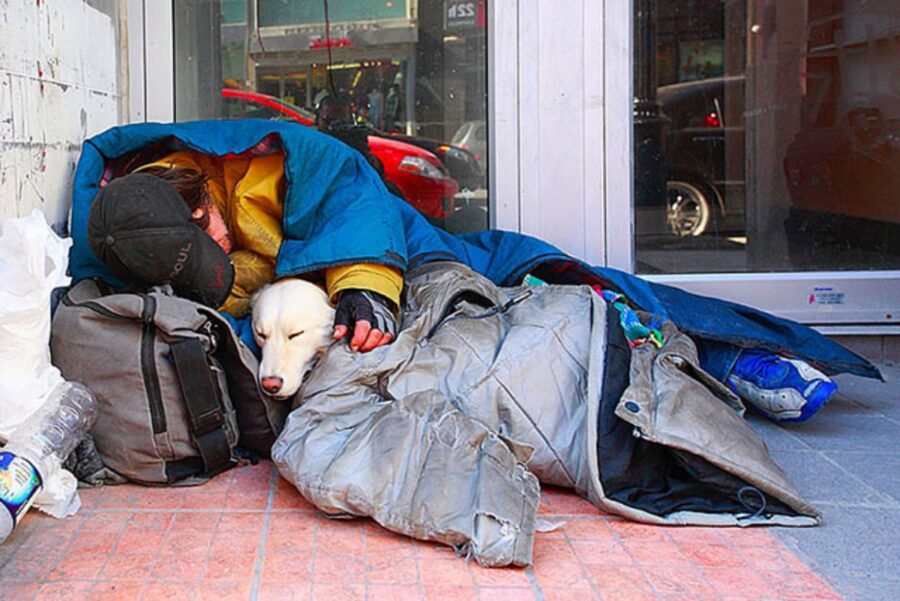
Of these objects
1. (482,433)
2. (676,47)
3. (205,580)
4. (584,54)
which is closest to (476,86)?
(584,54)

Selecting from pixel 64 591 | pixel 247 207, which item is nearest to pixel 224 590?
pixel 64 591

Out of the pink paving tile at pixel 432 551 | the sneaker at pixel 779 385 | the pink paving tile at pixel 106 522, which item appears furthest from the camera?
the sneaker at pixel 779 385

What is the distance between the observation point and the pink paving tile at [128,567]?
2295 mm

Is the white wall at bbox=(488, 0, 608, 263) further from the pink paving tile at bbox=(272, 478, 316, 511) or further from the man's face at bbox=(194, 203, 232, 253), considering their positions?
the pink paving tile at bbox=(272, 478, 316, 511)

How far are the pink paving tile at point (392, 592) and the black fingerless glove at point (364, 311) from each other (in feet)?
2.75

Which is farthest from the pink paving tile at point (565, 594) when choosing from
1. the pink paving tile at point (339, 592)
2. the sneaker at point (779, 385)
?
the sneaker at point (779, 385)

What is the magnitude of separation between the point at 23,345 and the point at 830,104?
328 cm

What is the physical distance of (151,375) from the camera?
276 cm

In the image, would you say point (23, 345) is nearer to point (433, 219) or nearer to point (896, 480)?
point (433, 219)

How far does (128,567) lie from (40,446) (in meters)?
0.43

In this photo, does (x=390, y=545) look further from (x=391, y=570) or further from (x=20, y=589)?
(x=20, y=589)

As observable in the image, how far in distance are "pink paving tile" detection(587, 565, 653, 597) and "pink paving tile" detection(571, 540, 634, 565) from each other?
0.11ft

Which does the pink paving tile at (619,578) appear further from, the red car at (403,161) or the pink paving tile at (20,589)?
the red car at (403,161)

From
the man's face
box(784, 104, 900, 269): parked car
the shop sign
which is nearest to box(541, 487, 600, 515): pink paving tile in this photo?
the man's face
